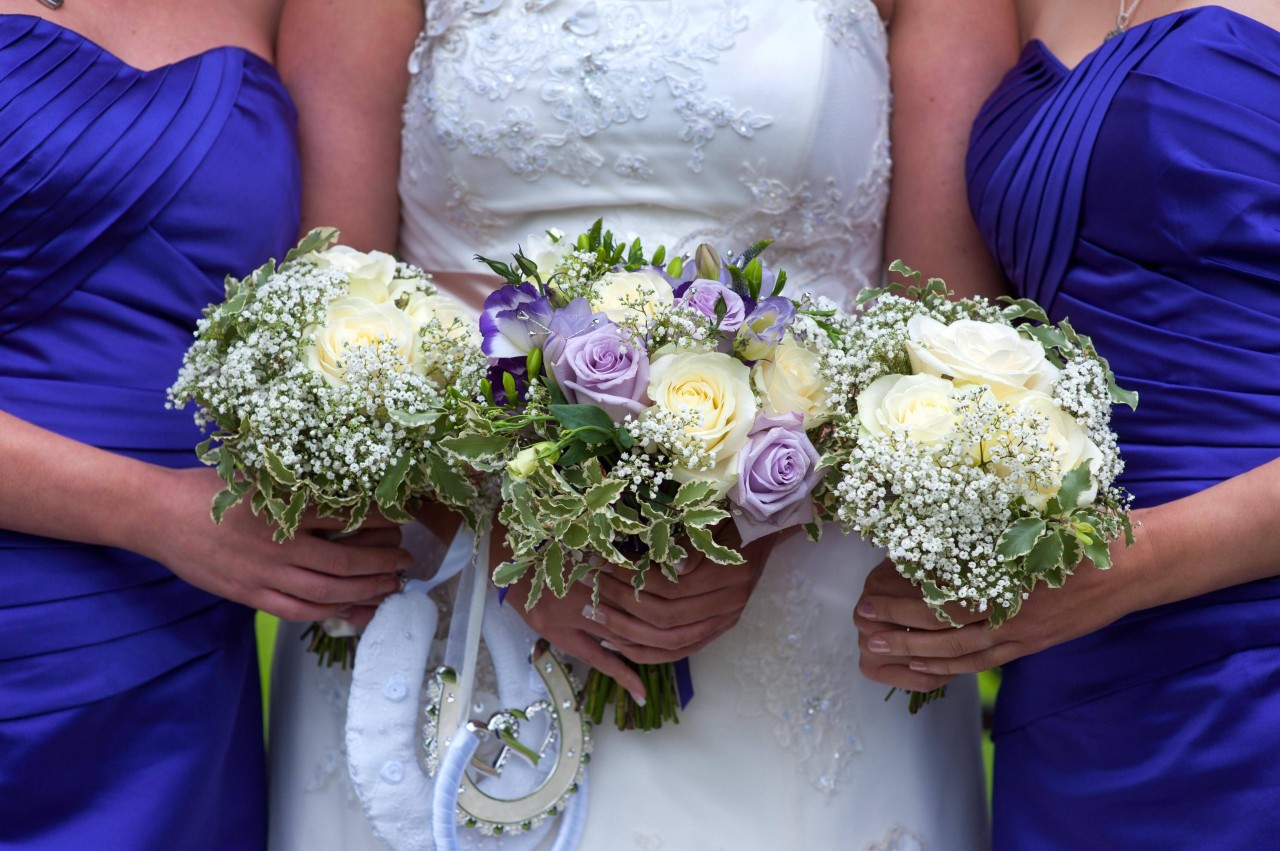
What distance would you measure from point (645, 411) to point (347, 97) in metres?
1.24

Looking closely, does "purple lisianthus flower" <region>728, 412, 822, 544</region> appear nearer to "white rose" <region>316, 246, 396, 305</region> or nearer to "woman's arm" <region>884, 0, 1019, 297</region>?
"white rose" <region>316, 246, 396, 305</region>

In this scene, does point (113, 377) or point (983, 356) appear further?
A: point (113, 377)

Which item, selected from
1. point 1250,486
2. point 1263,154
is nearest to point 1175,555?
point 1250,486

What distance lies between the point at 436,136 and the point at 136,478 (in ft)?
2.99

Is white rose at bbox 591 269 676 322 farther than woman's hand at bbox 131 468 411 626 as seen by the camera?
No

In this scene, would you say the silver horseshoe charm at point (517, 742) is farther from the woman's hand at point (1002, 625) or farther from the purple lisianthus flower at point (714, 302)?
the purple lisianthus flower at point (714, 302)

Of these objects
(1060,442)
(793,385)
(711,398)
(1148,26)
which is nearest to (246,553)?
(711,398)

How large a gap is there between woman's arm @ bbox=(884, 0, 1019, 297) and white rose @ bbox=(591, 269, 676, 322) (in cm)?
84

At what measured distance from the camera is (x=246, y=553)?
7.00ft

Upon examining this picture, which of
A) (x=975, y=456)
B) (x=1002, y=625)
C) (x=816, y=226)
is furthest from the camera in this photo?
(x=816, y=226)

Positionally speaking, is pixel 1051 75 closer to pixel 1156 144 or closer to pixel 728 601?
pixel 1156 144

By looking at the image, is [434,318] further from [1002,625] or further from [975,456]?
[1002,625]

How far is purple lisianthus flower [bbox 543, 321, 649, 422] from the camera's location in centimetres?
176

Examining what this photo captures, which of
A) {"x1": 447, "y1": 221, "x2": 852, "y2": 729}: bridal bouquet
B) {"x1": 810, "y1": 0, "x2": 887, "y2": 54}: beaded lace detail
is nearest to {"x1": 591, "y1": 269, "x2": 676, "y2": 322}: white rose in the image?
{"x1": 447, "y1": 221, "x2": 852, "y2": 729}: bridal bouquet
